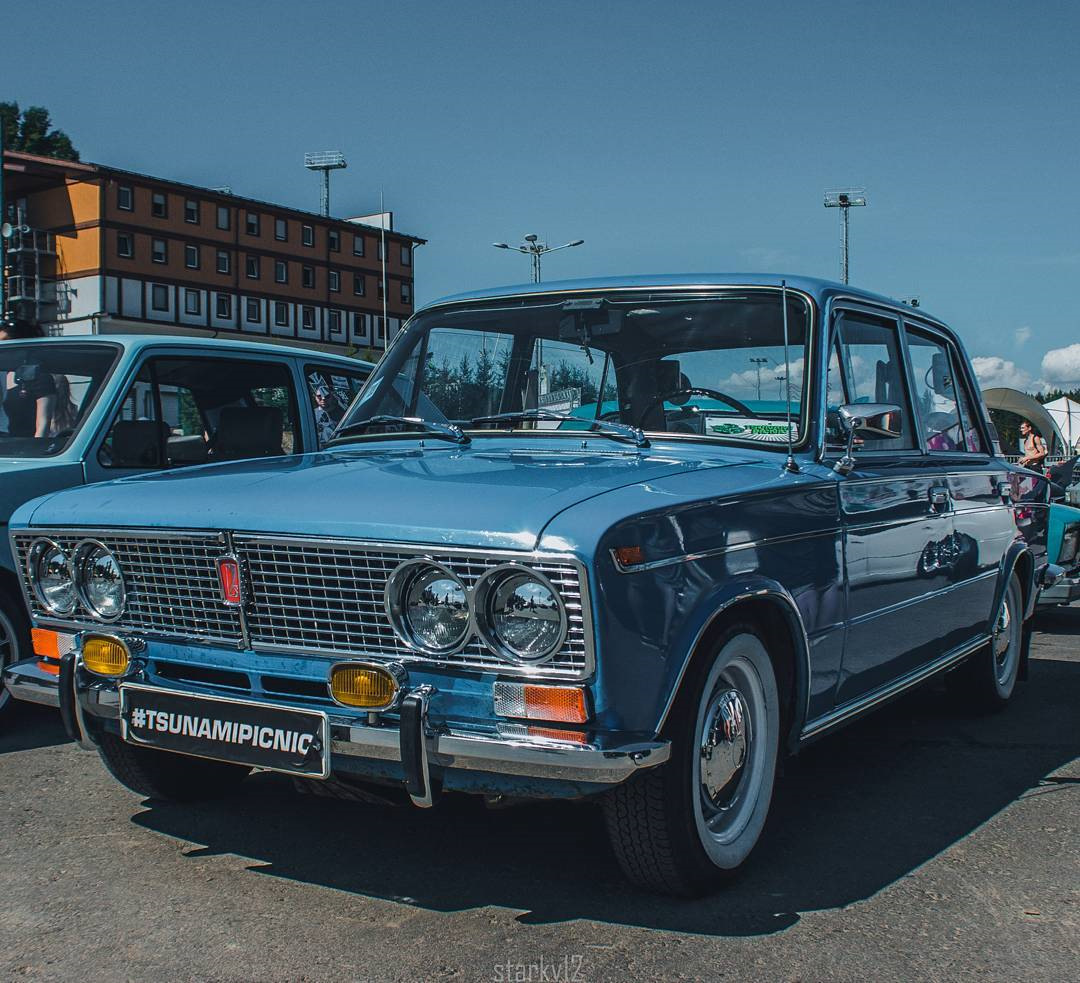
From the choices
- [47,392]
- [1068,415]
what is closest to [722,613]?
[47,392]

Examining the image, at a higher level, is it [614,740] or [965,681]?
[614,740]

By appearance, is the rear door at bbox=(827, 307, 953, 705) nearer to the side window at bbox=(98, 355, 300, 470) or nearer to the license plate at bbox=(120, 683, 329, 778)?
the license plate at bbox=(120, 683, 329, 778)

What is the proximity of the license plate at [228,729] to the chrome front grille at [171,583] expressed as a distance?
0.71 feet

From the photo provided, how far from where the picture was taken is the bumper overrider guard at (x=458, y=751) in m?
2.94

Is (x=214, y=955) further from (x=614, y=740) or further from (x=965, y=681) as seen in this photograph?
(x=965, y=681)

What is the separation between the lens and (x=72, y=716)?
368 centimetres

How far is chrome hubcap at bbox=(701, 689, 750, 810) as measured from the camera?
348 centimetres

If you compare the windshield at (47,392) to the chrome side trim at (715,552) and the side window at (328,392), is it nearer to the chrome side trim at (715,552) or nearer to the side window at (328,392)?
the side window at (328,392)

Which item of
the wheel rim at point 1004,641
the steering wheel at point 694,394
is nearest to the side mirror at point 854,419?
the steering wheel at point 694,394

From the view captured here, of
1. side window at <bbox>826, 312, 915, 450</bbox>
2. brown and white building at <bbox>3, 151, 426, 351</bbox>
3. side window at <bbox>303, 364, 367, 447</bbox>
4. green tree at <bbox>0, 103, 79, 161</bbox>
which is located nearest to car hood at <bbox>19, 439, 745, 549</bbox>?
side window at <bbox>826, 312, 915, 450</bbox>

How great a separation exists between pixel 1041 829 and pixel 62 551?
134 inches

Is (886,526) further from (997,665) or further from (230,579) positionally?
(230,579)

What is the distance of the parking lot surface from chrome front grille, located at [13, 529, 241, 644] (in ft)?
2.48

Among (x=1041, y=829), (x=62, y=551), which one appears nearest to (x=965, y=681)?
(x=1041, y=829)
